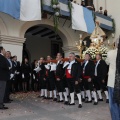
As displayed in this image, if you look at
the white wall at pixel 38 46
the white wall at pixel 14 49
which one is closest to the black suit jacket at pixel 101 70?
the white wall at pixel 14 49

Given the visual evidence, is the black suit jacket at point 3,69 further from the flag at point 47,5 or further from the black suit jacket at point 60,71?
the flag at point 47,5

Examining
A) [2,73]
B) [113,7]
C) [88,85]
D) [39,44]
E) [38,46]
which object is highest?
[113,7]

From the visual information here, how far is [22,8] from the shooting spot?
11.3m

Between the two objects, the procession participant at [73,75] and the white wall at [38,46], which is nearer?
the procession participant at [73,75]

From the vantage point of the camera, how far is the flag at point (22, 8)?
35.3ft

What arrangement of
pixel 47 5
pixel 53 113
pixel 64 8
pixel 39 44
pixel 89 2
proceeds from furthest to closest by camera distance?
1. pixel 39 44
2. pixel 89 2
3. pixel 64 8
4. pixel 47 5
5. pixel 53 113

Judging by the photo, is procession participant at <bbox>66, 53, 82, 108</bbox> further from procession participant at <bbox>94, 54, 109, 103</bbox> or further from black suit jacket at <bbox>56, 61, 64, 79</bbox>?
procession participant at <bbox>94, 54, 109, 103</bbox>

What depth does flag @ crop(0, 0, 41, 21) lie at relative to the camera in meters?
10.8

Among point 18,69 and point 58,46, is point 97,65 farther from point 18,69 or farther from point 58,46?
point 58,46

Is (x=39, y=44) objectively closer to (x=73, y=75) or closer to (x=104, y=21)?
(x=104, y=21)

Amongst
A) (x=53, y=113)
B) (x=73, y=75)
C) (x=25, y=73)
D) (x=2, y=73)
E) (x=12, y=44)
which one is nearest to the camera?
(x=53, y=113)

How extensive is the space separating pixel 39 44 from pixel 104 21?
5353mm

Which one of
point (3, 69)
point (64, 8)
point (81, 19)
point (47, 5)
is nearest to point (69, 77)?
point (3, 69)

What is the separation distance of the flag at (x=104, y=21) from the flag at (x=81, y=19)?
985mm
